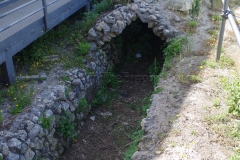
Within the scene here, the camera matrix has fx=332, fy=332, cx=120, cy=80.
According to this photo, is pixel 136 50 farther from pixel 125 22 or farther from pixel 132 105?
pixel 132 105

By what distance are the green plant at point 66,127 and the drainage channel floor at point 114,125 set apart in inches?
16.2

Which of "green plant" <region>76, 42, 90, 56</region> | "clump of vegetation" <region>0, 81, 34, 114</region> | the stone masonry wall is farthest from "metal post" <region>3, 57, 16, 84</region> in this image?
"green plant" <region>76, 42, 90, 56</region>

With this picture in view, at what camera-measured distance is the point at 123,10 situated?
8781 millimetres

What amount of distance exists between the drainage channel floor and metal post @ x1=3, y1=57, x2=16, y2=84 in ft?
6.10

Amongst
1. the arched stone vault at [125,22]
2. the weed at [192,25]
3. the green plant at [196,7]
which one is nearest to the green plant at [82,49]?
the arched stone vault at [125,22]

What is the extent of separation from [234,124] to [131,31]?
20.3ft

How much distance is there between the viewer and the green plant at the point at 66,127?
6.48 metres

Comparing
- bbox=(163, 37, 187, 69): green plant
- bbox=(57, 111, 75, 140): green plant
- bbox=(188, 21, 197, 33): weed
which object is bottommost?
bbox=(57, 111, 75, 140): green plant

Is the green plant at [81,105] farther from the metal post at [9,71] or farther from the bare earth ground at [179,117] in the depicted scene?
the metal post at [9,71]

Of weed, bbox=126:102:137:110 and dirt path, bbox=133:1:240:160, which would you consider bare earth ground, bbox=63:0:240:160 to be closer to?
dirt path, bbox=133:1:240:160

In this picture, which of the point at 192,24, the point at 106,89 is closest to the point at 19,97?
the point at 106,89

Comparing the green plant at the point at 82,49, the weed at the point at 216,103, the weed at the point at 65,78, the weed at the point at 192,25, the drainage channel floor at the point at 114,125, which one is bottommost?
the drainage channel floor at the point at 114,125

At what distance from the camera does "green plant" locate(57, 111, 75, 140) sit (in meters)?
6.48

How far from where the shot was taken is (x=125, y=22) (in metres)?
8.71
